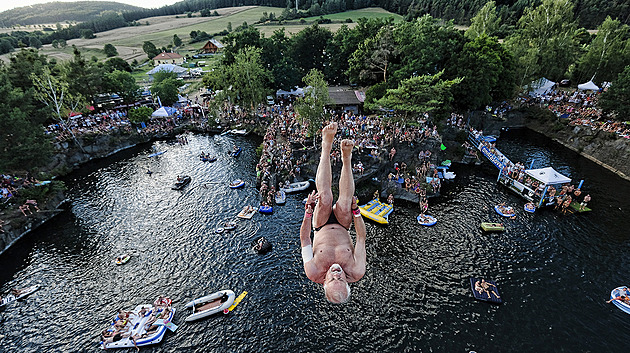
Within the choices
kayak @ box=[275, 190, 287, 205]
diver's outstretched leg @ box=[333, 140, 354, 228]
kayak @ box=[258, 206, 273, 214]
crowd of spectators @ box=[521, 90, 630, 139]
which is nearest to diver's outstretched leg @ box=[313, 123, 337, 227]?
diver's outstretched leg @ box=[333, 140, 354, 228]

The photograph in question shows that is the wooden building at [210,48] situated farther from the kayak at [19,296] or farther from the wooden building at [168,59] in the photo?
the kayak at [19,296]

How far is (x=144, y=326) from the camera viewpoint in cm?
2016

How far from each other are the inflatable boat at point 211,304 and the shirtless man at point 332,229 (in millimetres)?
16392

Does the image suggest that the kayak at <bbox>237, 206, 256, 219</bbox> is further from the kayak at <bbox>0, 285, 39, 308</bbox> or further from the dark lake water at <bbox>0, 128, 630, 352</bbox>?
the kayak at <bbox>0, 285, 39, 308</bbox>

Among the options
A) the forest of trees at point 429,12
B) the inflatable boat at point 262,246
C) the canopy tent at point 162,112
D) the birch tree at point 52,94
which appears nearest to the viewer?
the inflatable boat at point 262,246

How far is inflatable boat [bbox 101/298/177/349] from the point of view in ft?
63.7

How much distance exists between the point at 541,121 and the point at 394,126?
35.1m

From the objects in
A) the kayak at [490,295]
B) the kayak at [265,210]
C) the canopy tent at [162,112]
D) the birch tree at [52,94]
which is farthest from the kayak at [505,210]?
the birch tree at [52,94]

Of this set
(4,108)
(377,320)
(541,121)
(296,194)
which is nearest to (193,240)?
(296,194)

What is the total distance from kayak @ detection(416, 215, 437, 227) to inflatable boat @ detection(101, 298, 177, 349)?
24768 mm

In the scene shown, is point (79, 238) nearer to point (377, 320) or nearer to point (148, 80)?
point (377, 320)

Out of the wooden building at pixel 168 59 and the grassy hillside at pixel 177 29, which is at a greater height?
the grassy hillside at pixel 177 29

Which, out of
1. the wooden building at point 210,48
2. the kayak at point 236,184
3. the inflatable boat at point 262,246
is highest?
the wooden building at point 210,48

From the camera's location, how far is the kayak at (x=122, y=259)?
2611 cm
